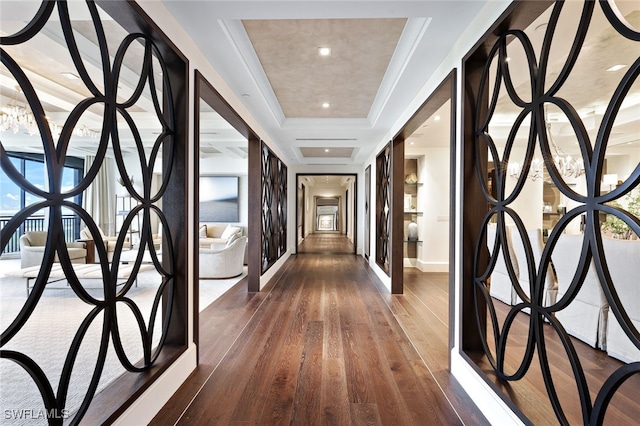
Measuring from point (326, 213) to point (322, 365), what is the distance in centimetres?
2211

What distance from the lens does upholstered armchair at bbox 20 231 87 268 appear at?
541 cm

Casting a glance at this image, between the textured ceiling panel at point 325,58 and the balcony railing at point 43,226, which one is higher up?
the textured ceiling panel at point 325,58

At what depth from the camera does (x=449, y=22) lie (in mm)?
2104

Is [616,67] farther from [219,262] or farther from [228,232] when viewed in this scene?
[228,232]

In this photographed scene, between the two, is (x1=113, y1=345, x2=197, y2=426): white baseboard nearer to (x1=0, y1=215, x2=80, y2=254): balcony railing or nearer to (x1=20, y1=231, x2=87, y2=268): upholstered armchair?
(x1=20, y1=231, x2=87, y2=268): upholstered armchair

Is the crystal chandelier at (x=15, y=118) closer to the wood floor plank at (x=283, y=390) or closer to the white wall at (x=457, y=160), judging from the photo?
the white wall at (x=457, y=160)

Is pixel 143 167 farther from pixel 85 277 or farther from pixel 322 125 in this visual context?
pixel 322 125

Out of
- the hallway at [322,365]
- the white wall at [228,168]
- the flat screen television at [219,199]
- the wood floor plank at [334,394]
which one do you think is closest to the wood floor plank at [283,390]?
the hallway at [322,365]

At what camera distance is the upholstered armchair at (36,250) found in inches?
213

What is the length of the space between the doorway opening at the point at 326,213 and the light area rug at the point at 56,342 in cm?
542

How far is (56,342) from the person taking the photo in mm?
→ 2906

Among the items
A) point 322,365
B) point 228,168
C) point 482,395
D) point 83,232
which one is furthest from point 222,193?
point 482,395

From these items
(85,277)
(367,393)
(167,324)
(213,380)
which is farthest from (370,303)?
(85,277)

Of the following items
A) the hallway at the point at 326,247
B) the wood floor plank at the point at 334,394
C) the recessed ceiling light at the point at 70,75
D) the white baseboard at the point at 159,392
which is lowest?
the hallway at the point at 326,247
